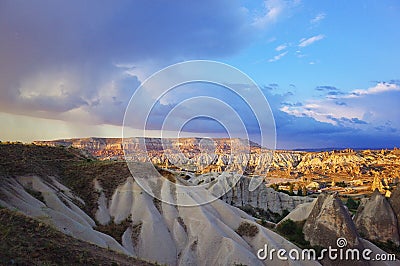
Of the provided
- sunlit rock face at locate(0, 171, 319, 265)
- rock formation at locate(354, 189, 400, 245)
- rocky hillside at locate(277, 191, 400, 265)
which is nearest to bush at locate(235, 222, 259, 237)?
sunlit rock face at locate(0, 171, 319, 265)

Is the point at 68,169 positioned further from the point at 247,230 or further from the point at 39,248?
the point at 39,248

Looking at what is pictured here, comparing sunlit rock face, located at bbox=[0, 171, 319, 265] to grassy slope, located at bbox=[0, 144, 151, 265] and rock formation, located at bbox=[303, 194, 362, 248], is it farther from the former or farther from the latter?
rock formation, located at bbox=[303, 194, 362, 248]

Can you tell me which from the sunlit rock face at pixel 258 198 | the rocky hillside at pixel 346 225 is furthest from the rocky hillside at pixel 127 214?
the sunlit rock face at pixel 258 198

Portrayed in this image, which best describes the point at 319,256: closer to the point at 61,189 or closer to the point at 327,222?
the point at 327,222

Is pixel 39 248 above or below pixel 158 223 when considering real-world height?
above

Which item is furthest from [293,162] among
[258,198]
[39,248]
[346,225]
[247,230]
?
[39,248]

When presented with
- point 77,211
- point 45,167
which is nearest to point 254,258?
point 77,211
